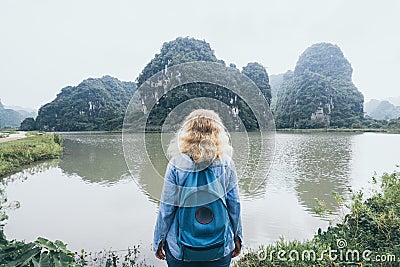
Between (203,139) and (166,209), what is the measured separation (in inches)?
12.3

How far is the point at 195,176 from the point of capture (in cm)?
111

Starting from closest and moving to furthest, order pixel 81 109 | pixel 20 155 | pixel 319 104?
pixel 20 155 → pixel 319 104 → pixel 81 109

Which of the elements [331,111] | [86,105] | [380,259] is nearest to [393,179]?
[380,259]

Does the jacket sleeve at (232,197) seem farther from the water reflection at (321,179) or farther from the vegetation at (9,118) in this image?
the vegetation at (9,118)

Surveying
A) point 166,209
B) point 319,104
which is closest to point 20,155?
point 166,209

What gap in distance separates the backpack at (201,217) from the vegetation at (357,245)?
0.98 m

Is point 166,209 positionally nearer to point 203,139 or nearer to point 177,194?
point 177,194

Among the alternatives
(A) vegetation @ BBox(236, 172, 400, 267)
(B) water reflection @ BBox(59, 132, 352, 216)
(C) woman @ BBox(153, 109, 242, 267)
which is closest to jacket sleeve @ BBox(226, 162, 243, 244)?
(C) woman @ BBox(153, 109, 242, 267)

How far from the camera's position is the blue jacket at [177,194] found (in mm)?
1130

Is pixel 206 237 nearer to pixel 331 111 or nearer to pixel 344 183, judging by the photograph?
pixel 344 183

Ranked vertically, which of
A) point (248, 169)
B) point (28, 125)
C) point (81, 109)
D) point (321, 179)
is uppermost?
point (81, 109)

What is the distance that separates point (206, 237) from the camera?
1107mm

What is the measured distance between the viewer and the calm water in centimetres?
167

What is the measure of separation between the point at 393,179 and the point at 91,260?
302 cm
